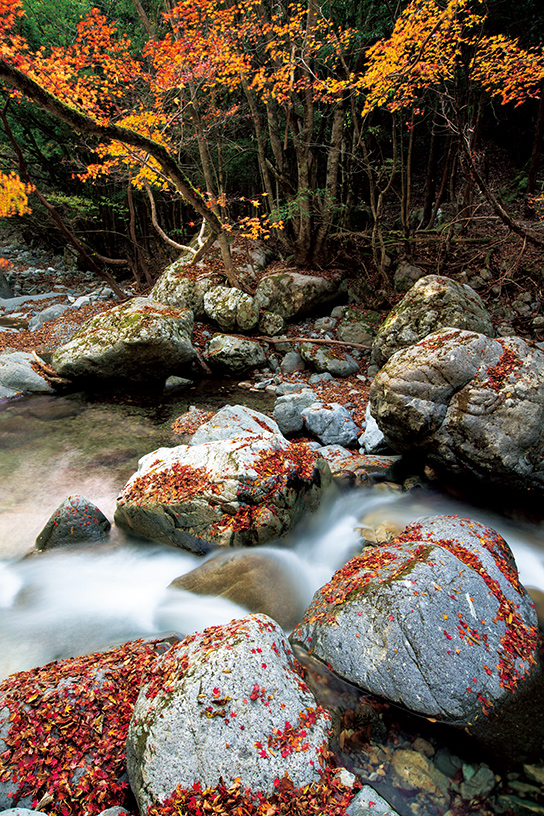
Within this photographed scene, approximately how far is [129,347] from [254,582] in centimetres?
706

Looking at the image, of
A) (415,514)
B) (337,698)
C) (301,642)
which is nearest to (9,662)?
(301,642)

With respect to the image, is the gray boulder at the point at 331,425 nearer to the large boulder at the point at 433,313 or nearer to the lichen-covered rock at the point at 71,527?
the large boulder at the point at 433,313

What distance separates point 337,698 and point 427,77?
39.9ft

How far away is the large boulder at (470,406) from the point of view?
16.0 ft

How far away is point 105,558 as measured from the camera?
488cm

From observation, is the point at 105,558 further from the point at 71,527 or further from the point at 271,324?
the point at 271,324

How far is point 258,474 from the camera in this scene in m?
4.75

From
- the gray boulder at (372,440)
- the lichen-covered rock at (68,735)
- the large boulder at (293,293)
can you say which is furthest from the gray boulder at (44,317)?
the lichen-covered rock at (68,735)

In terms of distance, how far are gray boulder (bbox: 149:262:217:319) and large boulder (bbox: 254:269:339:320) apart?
1.86 meters

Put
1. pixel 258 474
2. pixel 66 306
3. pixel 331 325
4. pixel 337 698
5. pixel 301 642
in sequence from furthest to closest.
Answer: pixel 66 306 → pixel 331 325 → pixel 258 474 → pixel 301 642 → pixel 337 698

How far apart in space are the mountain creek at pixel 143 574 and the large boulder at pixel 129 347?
7.36 ft

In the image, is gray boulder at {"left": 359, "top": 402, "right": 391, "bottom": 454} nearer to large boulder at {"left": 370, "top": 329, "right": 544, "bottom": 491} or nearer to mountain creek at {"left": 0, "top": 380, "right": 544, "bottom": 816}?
large boulder at {"left": 370, "top": 329, "right": 544, "bottom": 491}

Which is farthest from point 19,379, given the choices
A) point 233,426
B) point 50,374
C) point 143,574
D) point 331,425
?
point 331,425

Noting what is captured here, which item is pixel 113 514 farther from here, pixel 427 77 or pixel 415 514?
pixel 427 77
